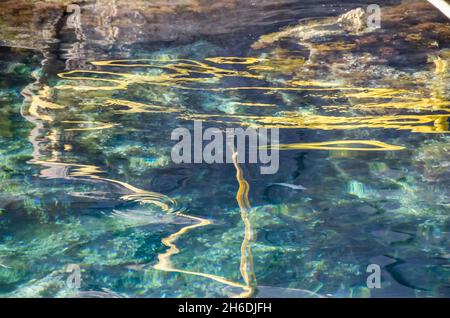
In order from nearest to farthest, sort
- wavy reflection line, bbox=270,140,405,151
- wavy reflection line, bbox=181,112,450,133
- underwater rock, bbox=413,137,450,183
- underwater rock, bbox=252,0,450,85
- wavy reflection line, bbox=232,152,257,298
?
wavy reflection line, bbox=232,152,257,298 → underwater rock, bbox=413,137,450,183 → wavy reflection line, bbox=270,140,405,151 → wavy reflection line, bbox=181,112,450,133 → underwater rock, bbox=252,0,450,85

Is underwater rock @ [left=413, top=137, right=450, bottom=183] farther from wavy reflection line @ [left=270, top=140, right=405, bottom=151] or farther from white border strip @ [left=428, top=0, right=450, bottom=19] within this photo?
white border strip @ [left=428, top=0, right=450, bottom=19]

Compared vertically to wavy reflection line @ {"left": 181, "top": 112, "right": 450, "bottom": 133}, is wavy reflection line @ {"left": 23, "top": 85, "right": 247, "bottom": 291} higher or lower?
lower

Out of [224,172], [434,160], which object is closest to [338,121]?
[434,160]

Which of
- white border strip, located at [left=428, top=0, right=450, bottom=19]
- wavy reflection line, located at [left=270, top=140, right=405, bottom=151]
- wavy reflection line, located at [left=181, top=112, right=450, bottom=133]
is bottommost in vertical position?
wavy reflection line, located at [left=270, top=140, right=405, bottom=151]

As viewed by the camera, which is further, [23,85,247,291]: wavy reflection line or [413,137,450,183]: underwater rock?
[413,137,450,183]: underwater rock

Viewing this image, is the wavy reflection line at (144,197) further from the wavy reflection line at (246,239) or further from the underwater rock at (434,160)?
the underwater rock at (434,160)

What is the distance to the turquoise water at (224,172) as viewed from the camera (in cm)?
239

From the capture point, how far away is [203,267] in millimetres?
2426

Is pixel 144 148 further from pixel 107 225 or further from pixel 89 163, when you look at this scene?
pixel 107 225

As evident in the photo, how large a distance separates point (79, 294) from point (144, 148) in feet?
3.82

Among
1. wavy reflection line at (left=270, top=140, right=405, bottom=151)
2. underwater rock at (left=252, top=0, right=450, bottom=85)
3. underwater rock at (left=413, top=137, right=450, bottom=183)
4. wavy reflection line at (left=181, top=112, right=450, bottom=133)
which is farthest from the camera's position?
underwater rock at (left=252, top=0, right=450, bottom=85)

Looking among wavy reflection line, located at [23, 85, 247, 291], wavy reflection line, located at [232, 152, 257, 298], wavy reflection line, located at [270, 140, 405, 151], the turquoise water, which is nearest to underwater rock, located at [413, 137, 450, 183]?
the turquoise water

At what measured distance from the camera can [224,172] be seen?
3068mm

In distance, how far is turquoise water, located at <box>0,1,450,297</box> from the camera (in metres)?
2.39
